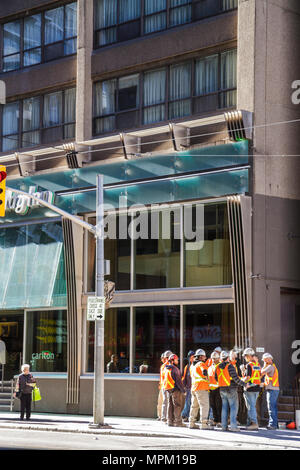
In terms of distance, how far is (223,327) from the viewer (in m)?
25.7

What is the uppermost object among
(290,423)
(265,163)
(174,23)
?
(174,23)

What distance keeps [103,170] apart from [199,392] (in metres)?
9.53

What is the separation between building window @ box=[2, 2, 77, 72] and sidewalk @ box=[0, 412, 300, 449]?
13.4 m

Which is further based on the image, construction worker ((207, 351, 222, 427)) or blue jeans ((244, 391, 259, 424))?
construction worker ((207, 351, 222, 427))

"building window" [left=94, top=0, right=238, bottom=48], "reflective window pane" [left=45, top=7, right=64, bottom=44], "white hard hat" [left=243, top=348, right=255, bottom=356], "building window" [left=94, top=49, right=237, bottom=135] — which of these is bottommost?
"white hard hat" [left=243, top=348, right=255, bottom=356]

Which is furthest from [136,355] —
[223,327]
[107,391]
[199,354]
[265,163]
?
[265,163]

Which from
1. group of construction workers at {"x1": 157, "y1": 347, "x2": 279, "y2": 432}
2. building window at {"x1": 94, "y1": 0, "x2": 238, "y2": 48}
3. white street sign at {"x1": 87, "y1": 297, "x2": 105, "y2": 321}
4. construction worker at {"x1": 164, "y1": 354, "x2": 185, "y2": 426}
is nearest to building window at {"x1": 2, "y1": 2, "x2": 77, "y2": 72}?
building window at {"x1": 94, "y1": 0, "x2": 238, "y2": 48}

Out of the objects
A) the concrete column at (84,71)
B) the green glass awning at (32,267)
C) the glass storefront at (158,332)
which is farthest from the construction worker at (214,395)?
the concrete column at (84,71)

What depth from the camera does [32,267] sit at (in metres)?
30.9

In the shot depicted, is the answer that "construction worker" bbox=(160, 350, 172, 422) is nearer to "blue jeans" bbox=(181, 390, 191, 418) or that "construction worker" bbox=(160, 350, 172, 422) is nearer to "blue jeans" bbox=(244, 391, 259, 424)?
"blue jeans" bbox=(181, 390, 191, 418)

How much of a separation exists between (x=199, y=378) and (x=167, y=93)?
1039 cm

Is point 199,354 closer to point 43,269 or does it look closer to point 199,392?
point 199,392

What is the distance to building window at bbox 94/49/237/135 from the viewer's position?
89.8ft

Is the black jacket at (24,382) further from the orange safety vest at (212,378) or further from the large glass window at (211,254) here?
the orange safety vest at (212,378)
